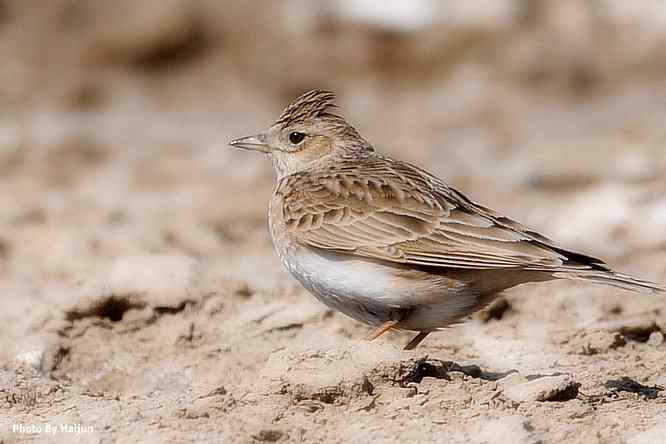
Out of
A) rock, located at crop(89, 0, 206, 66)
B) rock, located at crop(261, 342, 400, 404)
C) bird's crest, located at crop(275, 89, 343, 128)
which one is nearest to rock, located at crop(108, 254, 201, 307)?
bird's crest, located at crop(275, 89, 343, 128)

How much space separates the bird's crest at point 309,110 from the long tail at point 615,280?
2102mm

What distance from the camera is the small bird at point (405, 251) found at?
535 centimetres

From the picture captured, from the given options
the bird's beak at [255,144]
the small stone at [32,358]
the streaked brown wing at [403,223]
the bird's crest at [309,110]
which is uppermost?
the bird's crest at [309,110]

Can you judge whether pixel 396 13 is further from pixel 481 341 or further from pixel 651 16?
pixel 481 341

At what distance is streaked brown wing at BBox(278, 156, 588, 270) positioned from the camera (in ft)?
17.7

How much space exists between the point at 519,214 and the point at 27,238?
153 inches

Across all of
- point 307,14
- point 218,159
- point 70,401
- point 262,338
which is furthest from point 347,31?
point 70,401

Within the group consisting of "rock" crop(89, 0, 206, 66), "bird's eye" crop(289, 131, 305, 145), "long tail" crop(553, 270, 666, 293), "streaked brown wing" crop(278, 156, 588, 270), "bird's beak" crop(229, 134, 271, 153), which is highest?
"rock" crop(89, 0, 206, 66)

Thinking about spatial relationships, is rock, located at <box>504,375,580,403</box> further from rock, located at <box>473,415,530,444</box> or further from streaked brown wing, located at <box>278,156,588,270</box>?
streaked brown wing, located at <box>278,156,588,270</box>

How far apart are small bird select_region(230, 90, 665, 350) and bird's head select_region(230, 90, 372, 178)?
0.48 metres

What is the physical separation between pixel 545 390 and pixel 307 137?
240cm

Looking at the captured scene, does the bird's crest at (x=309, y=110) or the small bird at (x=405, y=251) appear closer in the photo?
the small bird at (x=405, y=251)

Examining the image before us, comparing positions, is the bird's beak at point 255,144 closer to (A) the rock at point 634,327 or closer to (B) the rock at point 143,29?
(A) the rock at point 634,327

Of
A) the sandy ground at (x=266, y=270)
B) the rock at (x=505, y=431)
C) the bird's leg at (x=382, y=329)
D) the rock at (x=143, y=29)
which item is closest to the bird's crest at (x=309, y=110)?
the sandy ground at (x=266, y=270)
